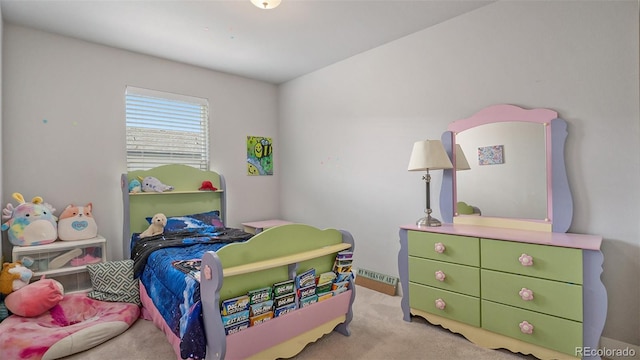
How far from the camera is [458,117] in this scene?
8.80 ft

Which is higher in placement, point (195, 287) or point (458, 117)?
point (458, 117)

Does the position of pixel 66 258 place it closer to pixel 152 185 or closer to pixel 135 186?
pixel 135 186

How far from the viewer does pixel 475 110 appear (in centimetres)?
258

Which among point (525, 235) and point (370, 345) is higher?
point (525, 235)

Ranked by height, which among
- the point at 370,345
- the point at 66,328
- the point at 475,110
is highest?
the point at 475,110

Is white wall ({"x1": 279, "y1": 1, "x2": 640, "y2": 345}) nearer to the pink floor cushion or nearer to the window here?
the window

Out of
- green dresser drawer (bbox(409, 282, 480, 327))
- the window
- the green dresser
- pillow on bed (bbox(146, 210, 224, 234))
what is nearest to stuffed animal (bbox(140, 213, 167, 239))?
pillow on bed (bbox(146, 210, 224, 234))

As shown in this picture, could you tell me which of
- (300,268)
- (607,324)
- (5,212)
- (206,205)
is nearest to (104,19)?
(5,212)

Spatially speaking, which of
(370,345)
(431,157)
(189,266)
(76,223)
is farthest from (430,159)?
(76,223)

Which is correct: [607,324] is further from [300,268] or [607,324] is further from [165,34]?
[165,34]

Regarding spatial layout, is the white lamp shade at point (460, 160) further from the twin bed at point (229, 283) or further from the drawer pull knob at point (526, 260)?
the twin bed at point (229, 283)

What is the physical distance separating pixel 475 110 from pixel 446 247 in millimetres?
1160

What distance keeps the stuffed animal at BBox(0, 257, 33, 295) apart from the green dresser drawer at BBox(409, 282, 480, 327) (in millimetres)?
2968

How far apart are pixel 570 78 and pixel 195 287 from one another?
9.10ft
